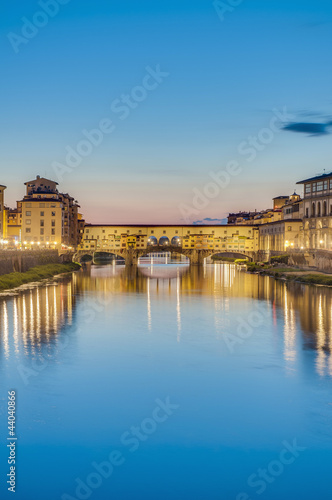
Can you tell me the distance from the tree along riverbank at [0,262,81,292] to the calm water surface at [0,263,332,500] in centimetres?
1942

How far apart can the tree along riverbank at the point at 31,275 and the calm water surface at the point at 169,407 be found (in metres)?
19.4

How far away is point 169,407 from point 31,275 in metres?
47.6

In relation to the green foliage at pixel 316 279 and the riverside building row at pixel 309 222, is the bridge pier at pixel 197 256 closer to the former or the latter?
the riverside building row at pixel 309 222

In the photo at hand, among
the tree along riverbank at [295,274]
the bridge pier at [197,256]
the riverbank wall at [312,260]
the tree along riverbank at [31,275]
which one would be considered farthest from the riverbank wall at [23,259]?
the bridge pier at [197,256]

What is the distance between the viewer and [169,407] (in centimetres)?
1570

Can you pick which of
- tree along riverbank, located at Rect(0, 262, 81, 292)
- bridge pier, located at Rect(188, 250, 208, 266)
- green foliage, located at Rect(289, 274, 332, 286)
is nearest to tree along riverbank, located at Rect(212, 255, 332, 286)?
green foliage, located at Rect(289, 274, 332, 286)

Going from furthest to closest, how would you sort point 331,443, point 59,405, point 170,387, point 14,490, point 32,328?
point 32,328 → point 170,387 → point 59,405 → point 331,443 → point 14,490

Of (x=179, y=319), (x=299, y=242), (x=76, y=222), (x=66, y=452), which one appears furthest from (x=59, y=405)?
(x=76, y=222)

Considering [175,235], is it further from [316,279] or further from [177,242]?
[316,279]

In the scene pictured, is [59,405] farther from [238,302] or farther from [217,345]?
[238,302]

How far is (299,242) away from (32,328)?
64.9 meters

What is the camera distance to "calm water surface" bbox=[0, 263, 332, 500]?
11547mm

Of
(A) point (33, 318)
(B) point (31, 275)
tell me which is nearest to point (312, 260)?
(B) point (31, 275)

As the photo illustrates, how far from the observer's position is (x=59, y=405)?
15.7 metres
